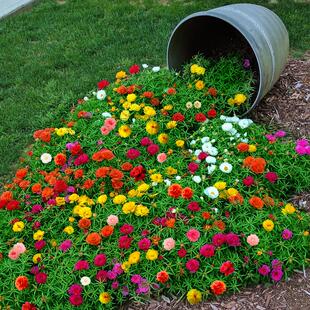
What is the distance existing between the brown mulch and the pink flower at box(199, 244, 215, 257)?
29cm

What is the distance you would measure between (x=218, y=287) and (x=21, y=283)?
1.20 meters

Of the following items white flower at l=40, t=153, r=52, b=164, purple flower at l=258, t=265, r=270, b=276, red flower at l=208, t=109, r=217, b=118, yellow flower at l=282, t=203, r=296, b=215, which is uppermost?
white flower at l=40, t=153, r=52, b=164

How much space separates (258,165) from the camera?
350 cm

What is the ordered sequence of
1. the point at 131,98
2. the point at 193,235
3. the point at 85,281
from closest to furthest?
the point at 85,281 → the point at 193,235 → the point at 131,98

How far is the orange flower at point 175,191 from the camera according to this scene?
11.0ft

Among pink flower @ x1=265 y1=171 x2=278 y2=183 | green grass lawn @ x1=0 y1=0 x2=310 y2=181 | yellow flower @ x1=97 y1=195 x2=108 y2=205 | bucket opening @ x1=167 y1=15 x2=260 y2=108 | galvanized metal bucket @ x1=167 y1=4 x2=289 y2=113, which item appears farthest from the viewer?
green grass lawn @ x1=0 y1=0 x2=310 y2=181

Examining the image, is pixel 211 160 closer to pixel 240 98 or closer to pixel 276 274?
pixel 240 98

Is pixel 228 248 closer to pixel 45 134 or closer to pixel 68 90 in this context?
pixel 45 134

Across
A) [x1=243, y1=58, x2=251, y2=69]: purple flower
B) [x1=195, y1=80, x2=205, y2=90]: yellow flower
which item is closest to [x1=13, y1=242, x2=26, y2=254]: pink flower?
[x1=195, y1=80, x2=205, y2=90]: yellow flower

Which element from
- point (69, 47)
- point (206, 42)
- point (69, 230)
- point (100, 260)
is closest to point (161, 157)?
point (69, 230)

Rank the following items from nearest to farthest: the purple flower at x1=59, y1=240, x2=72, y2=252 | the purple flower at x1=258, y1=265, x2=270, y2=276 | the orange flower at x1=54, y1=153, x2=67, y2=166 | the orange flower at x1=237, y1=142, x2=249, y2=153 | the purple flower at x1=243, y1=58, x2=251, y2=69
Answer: the purple flower at x1=258, y1=265, x2=270, y2=276 → the purple flower at x1=59, y1=240, x2=72, y2=252 → the orange flower at x1=237, y1=142, x2=249, y2=153 → the orange flower at x1=54, y1=153, x2=67, y2=166 → the purple flower at x1=243, y1=58, x2=251, y2=69

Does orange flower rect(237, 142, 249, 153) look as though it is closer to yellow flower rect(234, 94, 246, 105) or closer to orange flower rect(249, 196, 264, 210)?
orange flower rect(249, 196, 264, 210)

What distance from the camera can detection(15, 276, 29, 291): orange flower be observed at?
3.00 meters

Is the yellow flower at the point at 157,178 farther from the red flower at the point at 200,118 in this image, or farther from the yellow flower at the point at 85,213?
the red flower at the point at 200,118
